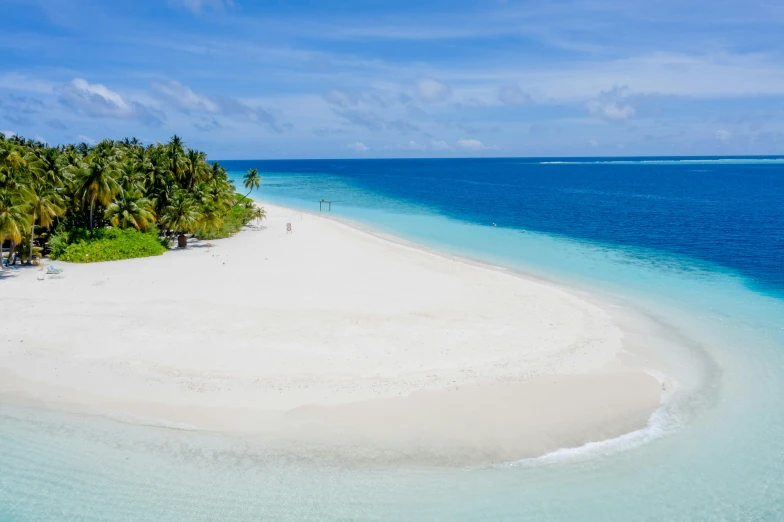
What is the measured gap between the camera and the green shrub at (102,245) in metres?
38.3

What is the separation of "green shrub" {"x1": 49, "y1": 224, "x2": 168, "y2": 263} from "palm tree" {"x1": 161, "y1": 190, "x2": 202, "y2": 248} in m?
2.59

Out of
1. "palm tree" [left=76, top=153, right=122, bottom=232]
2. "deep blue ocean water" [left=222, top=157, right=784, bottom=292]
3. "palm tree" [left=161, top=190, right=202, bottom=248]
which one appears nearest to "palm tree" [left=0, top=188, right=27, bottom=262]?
"palm tree" [left=76, top=153, right=122, bottom=232]

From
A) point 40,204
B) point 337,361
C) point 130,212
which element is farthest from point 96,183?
point 337,361

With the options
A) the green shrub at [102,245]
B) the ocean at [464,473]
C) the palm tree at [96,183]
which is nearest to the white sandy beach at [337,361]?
the ocean at [464,473]

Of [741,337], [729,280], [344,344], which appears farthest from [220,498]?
[729,280]

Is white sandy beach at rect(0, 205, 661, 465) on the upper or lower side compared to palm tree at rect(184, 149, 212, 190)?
lower

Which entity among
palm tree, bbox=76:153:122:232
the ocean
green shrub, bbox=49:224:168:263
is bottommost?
the ocean

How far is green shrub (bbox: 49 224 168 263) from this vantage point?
126 ft

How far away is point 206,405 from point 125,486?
4.03 meters

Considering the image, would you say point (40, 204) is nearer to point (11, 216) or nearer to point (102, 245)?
point (11, 216)

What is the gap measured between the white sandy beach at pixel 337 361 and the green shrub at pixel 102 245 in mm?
4061

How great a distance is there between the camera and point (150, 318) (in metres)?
25.8

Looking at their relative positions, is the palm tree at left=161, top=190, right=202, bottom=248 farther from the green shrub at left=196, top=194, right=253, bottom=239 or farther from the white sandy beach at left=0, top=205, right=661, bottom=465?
the white sandy beach at left=0, top=205, right=661, bottom=465

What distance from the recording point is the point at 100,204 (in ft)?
141
